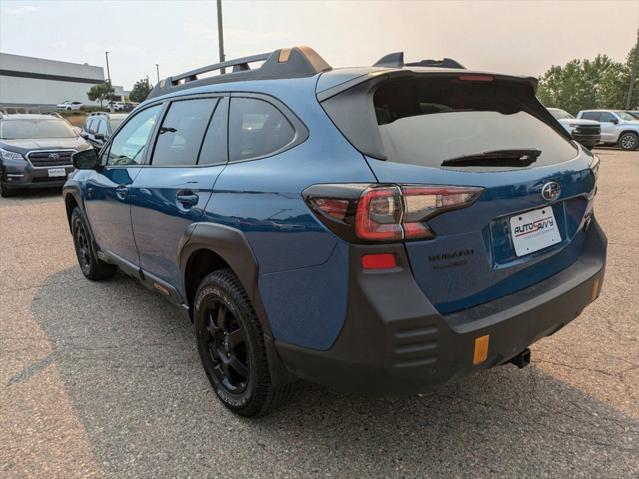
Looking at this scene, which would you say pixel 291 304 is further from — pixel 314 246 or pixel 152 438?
pixel 152 438

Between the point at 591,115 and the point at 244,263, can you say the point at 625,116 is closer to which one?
the point at 591,115

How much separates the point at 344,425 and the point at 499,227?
128 centimetres

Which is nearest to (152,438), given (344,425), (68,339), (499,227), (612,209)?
(344,425)

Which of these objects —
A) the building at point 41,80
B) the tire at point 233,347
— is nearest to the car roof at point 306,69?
the tire at point 233,347

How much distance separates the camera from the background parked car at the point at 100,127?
11.7 metres

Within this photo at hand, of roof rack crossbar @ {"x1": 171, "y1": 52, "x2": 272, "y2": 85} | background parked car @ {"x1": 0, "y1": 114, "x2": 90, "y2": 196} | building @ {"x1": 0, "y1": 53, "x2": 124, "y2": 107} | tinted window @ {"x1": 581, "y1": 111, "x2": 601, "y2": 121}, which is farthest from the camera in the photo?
building @ {"x1": 0, "y1": 53, "x2": 124, "y2": 107}

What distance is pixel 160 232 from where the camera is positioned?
3.13 metres

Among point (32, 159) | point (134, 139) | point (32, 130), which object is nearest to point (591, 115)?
point (32, 130)

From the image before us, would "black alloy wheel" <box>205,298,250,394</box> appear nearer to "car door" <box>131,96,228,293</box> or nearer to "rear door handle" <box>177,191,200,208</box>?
"car door" <box>131,96,228,293</box>

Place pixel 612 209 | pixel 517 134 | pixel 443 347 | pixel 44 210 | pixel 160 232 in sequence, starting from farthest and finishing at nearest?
pixel 44 210
pixel 612 209
pixel 160 232
pixel 517 134
pixel 443 347

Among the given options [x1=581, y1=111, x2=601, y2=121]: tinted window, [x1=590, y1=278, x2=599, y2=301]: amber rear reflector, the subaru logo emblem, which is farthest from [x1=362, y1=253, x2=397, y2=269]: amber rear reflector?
[x1=581, y1=111, x2=601, y2=121]: tinted window

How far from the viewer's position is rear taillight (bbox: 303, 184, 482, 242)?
1827 mm

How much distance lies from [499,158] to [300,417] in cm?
163

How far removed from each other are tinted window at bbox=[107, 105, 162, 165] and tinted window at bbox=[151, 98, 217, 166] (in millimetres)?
244
